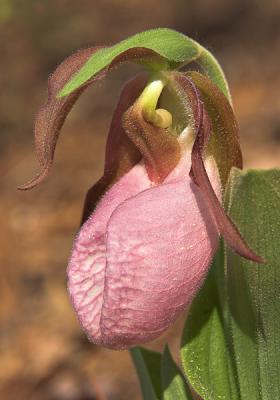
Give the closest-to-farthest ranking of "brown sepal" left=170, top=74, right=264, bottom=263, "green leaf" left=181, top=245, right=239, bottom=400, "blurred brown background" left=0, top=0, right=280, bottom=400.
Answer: "brown sepal" left=170, top=74, right=264, bottom=263
"green leaf" left=181, top=245, right=239, bottom=400
"blurred brown background" left=0, top=0, right=280, bottom=400

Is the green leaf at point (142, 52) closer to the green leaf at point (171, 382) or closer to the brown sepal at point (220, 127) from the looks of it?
the brown sepal at point (220, 127)

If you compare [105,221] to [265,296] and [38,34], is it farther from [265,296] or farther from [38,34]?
[38,34]

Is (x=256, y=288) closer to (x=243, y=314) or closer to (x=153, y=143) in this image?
(x=243, y=314)

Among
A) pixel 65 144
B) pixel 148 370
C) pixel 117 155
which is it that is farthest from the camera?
pixel 65 144

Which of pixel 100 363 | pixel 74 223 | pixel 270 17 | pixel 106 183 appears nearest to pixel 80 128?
pixel 74 223

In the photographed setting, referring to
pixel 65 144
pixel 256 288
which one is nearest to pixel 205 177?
pixel 256 288

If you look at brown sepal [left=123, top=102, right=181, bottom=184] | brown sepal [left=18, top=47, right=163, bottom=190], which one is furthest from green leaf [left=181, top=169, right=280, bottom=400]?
brown sepal [left=18, top=47, right=163, bottom=190]

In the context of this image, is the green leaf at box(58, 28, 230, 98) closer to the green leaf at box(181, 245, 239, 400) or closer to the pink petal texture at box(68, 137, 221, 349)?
the pink petal texture at box(68, 137, 221, 349)
